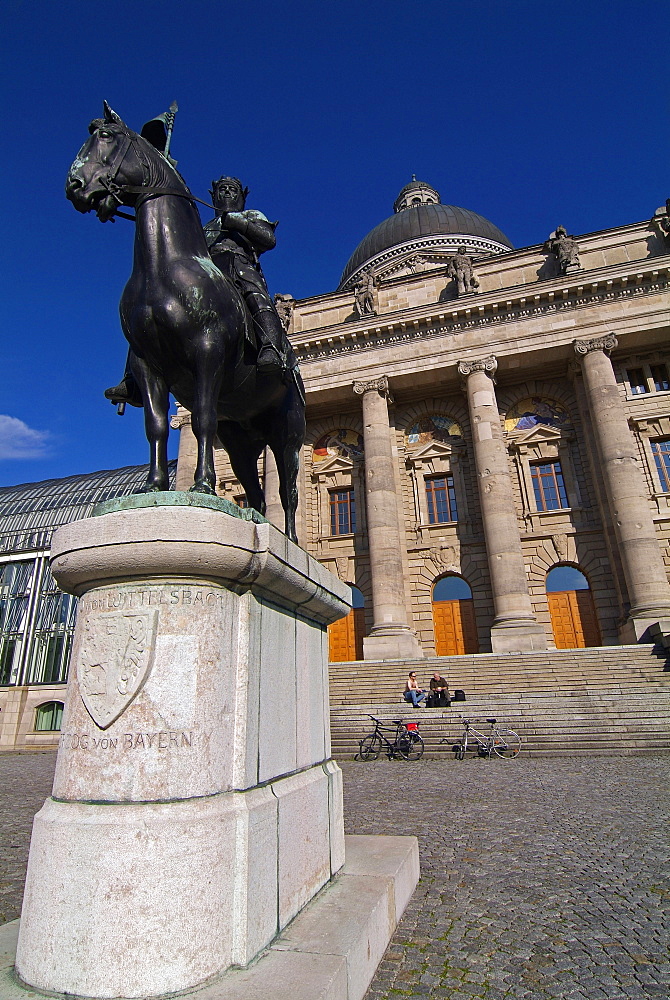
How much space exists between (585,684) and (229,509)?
1512cm

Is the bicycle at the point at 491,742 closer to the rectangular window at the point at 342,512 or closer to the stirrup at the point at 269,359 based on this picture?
the stirrup at the point at 269,359

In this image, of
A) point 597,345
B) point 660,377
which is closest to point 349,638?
point 597,345

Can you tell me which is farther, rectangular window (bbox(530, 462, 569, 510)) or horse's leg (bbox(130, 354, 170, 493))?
rectangular window (bbox(530, 462, 569, 510))

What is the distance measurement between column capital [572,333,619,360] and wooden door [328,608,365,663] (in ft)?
47.2

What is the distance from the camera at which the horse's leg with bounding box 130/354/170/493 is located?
135 inches

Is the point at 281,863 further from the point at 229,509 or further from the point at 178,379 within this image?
the point at 178,379

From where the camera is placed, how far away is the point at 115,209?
3592 millimetres

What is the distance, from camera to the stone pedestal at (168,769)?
2168 millimetres

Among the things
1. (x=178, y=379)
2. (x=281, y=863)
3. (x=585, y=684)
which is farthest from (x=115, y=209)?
(x=585, y=684)

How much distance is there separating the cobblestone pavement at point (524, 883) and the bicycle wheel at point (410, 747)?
322 cm

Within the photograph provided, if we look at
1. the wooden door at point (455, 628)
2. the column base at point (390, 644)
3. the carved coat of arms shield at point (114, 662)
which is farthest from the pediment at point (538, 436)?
the carved coat of arms shield at point (114, 662)

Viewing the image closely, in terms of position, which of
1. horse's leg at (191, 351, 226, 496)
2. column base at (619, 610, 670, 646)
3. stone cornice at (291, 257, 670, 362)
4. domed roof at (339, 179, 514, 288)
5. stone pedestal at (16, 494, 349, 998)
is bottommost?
stone pedestal at (16, 494, 349, 998)

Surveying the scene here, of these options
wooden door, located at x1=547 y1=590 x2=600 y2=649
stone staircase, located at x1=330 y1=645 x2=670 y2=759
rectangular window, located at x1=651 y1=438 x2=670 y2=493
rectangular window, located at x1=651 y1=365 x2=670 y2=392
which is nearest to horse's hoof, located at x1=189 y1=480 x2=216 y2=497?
stone staircase, located at x1=330 y1=645 x2=670 y2=759

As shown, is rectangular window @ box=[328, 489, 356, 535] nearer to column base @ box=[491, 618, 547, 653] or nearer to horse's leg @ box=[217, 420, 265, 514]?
column base @ box=[491, 618, 547, 653]
